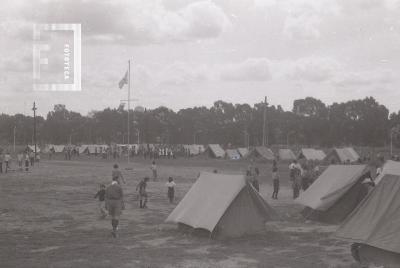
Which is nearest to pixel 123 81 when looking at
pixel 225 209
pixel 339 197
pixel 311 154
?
pixel 311 154

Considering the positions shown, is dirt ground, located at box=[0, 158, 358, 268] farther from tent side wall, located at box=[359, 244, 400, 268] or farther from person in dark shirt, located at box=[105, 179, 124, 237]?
person in dark shirt, located at box=[105, 179, 124, 237]

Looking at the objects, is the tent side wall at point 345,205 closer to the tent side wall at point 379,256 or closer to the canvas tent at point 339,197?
the canvas tent at point 339,197

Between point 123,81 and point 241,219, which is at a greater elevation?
point 123,81

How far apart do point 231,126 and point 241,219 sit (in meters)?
108

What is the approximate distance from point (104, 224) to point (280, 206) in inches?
337

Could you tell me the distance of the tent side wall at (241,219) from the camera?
1532 centimetres

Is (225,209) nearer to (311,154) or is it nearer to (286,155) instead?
(286,155)

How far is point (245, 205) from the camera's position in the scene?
52.4 ft

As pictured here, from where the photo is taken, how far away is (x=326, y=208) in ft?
60.3

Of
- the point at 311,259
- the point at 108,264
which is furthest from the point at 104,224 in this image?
the point at 311,259

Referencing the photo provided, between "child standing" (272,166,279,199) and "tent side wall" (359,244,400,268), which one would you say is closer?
Result: "tent side wall" (359,244,400,268)

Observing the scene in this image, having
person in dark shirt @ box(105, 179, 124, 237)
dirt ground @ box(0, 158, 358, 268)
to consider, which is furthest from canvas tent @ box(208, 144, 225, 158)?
person in dark shirt @ box(105, 179, 124, 237)

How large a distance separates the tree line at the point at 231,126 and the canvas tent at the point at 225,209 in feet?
253

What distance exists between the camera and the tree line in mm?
105688
